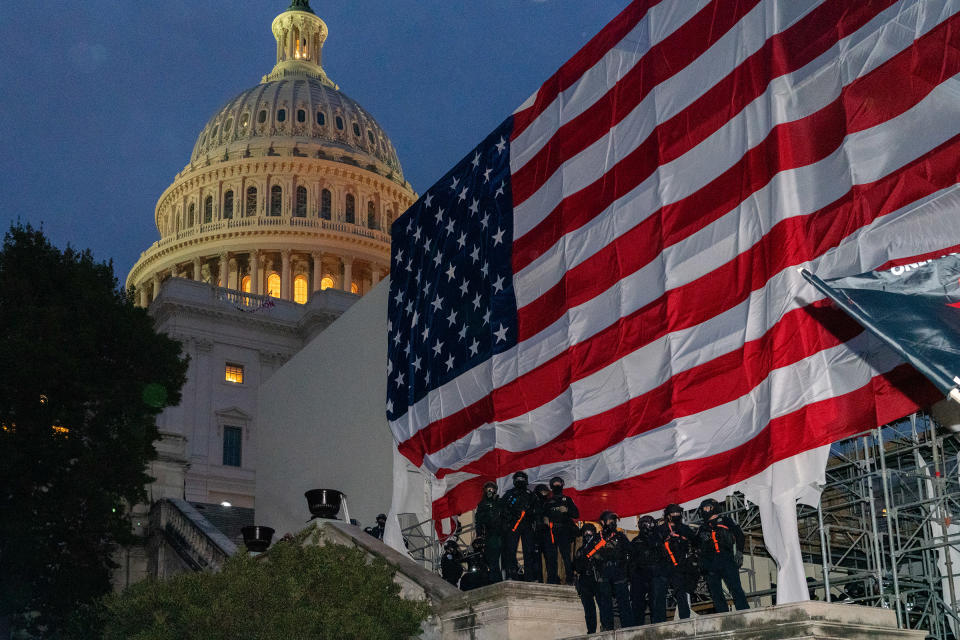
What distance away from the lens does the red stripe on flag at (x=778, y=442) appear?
47.7 feet

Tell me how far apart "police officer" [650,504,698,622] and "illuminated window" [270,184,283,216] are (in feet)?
235

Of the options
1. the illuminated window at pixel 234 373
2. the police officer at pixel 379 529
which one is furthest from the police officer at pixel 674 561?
the illuminated window at pixel 234 373

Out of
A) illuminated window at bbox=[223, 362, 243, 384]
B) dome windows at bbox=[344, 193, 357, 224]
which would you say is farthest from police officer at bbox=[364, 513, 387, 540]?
dome windows at bbox=[344, 193, 357, 224]

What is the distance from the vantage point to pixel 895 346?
42.7 ft

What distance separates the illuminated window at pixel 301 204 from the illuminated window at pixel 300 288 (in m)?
4.33

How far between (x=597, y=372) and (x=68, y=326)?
13.1 m

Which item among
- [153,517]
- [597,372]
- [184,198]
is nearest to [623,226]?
[597,372]

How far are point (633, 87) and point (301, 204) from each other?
65721 millimetres

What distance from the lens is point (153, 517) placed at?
2869 cm

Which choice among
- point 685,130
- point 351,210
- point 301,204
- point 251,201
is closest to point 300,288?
point 301,204

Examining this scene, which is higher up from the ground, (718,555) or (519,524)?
(519,524)

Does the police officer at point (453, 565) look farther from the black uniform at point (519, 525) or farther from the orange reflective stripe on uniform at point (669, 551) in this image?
the orange reflective stripe on uniform at point (669, 551)

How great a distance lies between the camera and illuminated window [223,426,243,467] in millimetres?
58406

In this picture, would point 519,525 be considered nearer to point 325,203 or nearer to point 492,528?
point 492,528
